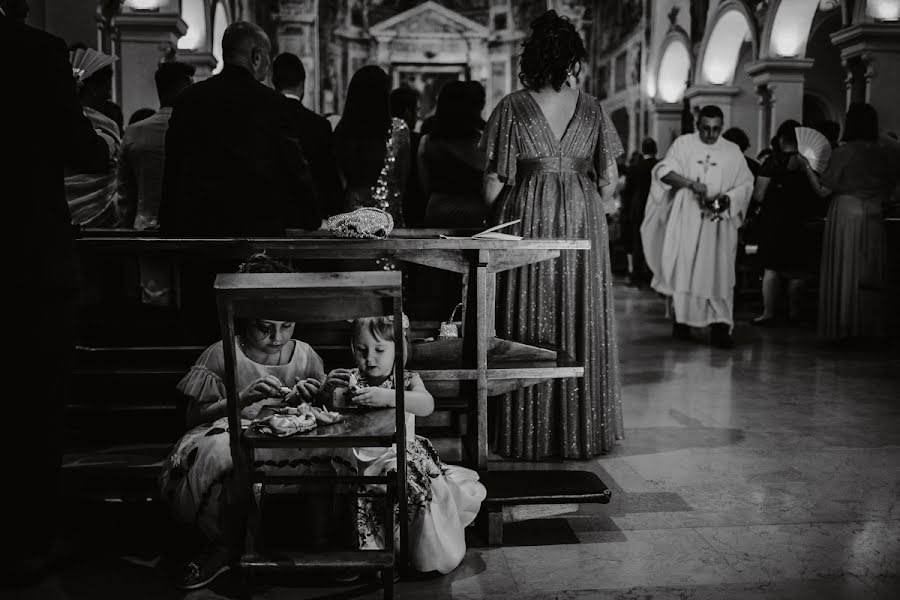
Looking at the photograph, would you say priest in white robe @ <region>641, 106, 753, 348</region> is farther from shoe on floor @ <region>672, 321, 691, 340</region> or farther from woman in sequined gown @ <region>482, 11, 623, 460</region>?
woman in sequined gown @ <region>482, 11, 623, 460</region>

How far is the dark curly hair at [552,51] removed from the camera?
397 cm

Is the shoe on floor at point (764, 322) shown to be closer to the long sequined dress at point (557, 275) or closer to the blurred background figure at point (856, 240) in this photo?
the blurred background figure at point (856, 240)

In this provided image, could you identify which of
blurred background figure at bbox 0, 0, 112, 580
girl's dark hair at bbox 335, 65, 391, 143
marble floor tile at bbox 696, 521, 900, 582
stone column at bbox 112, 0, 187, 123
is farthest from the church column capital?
marble floor tile at bbox 696, 521, 900, 582

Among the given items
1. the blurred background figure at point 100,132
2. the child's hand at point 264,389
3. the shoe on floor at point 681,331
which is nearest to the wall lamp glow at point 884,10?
Result: the shoe on floor at point 681,331

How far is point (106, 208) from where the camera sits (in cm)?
548

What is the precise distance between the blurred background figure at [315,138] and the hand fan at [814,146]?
5.45m

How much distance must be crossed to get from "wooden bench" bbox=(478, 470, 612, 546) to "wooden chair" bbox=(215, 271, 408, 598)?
450 mm

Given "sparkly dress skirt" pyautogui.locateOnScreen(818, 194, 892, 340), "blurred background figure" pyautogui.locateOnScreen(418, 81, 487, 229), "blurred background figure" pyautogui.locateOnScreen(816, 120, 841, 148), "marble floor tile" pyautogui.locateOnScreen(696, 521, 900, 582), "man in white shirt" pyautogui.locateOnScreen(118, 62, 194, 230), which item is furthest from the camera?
"blurred background figure" pyautogui.locateOnScreen(816, 120, 841, 148)

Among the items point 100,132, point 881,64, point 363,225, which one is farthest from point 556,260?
point 881,64

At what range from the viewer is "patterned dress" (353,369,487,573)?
283 centimetres

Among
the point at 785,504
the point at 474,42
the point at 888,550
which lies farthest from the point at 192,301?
the point at 474,42

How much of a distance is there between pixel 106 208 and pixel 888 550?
457 cm

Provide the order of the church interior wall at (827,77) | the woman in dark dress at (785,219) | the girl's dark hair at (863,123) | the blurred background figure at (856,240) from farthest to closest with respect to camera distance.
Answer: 1. the church interior wall at (827,77)
2. the woman in dark dress at (785,219)
3. the blurred background figure at (856,240)
4. the girl's dark hair at (863,123)

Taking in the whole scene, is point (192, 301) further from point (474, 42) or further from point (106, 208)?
point (474, 42)
